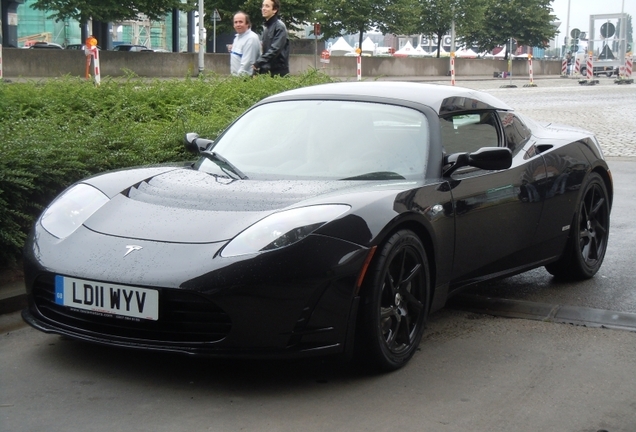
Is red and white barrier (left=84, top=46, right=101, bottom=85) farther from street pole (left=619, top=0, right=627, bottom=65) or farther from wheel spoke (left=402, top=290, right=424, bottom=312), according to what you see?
street pole (left=619, top=0, right=627, bottom=65)

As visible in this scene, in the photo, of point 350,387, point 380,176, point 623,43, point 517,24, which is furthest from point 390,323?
point 517,24

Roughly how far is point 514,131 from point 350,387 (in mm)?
2426

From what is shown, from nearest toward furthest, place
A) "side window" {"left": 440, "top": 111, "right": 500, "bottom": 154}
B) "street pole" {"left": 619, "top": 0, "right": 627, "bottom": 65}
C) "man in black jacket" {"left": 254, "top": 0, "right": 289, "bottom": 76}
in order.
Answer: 1. "side window" {"left": 440, "top": 111, "right": 500, "bottom": 154}
2. "man in black jacket" {"left": 254, "top": 0, "right": 289, "bottom": 76}
3. "street pole" {"left": 619, "top": 0, "right": 627, "bottom": 65}

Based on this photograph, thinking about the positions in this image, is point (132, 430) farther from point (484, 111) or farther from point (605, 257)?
point (605, 257)

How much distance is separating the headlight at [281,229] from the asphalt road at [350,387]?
0.61 metres

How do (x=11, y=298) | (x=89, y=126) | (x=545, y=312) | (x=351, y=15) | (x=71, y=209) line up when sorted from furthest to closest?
(x=351, y=15) → (x=89, y=126) → (x=545, y=312) → (x=11, y=298) → (x=71, y=209)

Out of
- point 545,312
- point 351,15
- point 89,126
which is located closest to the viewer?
point 545,312

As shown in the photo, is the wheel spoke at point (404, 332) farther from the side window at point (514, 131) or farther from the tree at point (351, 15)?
the tree at point (351, 15)

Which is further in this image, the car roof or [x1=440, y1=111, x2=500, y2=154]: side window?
the car roof

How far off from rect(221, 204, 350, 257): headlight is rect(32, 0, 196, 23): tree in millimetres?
39275

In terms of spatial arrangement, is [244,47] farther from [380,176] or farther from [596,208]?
[380,176]

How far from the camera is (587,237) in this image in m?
6.41

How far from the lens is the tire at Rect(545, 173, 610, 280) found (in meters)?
6.22

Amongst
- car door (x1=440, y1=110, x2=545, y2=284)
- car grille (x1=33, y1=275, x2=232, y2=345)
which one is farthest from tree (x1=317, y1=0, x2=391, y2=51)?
car grille (x1=33, y1=275, x2=232, y2=345)
